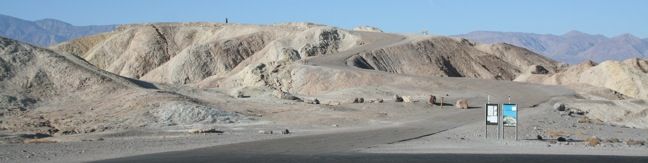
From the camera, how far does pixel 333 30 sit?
343ft

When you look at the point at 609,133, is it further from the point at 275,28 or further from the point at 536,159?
the point at 275,28

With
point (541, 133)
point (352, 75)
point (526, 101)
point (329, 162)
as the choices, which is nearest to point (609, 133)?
point (541, 133)

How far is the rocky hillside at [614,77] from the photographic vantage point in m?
75.2

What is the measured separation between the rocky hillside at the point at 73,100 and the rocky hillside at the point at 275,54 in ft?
76.0

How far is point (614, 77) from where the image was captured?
7831 centimetres

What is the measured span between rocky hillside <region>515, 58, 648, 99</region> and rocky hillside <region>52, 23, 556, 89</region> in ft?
38.8

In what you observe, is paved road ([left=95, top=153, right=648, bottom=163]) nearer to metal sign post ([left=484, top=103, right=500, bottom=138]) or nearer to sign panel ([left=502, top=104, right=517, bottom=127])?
metal sign post ([left=484, top=103, right=500, bottom=138])

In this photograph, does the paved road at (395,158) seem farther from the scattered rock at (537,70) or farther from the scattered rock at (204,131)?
the scattered rock at (537,70)

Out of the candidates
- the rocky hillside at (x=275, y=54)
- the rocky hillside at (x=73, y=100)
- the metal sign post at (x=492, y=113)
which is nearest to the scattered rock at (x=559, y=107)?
the rocky hillside at (x=73, y=100)

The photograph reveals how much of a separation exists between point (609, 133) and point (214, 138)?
15630 millimetres

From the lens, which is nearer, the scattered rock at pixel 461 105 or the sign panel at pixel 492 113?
the sign panel at pixel 492 113

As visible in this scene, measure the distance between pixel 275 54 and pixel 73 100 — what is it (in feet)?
164

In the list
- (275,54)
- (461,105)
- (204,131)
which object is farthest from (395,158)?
(275,54)

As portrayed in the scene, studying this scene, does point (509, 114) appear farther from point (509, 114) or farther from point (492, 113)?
point (492, 113)
